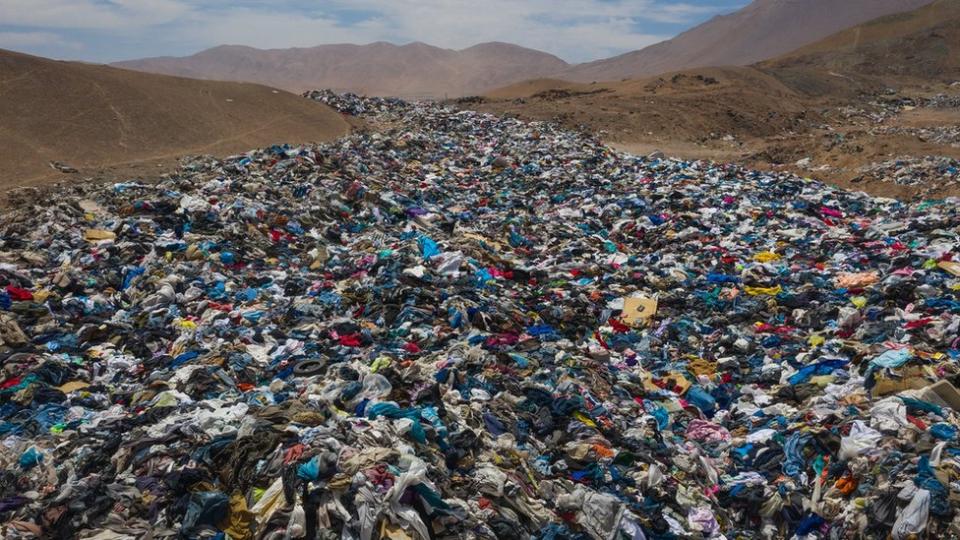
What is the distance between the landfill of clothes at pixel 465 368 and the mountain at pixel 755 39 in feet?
298

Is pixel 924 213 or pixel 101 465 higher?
pixel 924 213

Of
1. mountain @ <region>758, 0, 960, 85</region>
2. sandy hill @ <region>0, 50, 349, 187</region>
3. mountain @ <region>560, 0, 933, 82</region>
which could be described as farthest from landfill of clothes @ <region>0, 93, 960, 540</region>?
mountain @ <region>560, 0, 933, 82</region>

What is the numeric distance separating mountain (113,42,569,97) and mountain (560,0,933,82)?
545 inches

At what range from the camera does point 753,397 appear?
5.70m

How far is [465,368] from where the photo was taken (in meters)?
5.21

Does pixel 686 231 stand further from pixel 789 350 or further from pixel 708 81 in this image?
pixel 708 81

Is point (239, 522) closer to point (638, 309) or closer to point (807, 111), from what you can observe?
point (638, 309)

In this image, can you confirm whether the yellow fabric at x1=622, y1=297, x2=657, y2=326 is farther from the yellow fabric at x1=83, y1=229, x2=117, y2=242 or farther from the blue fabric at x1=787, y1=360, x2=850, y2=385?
the yellow fabric at x1=83, y1=229, x2=117, y2=242

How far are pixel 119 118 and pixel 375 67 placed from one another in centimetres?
9352

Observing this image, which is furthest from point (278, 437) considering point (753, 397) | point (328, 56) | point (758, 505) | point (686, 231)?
point (328, 56)

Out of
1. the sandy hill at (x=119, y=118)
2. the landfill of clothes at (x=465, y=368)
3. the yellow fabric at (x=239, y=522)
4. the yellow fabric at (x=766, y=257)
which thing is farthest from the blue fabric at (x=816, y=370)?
the sandy hill at (x=119, y=118)

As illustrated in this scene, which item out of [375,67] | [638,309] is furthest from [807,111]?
[375,67]

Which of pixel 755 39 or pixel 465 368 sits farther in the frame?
pixel 755 39

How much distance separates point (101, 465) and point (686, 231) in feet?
29.9
